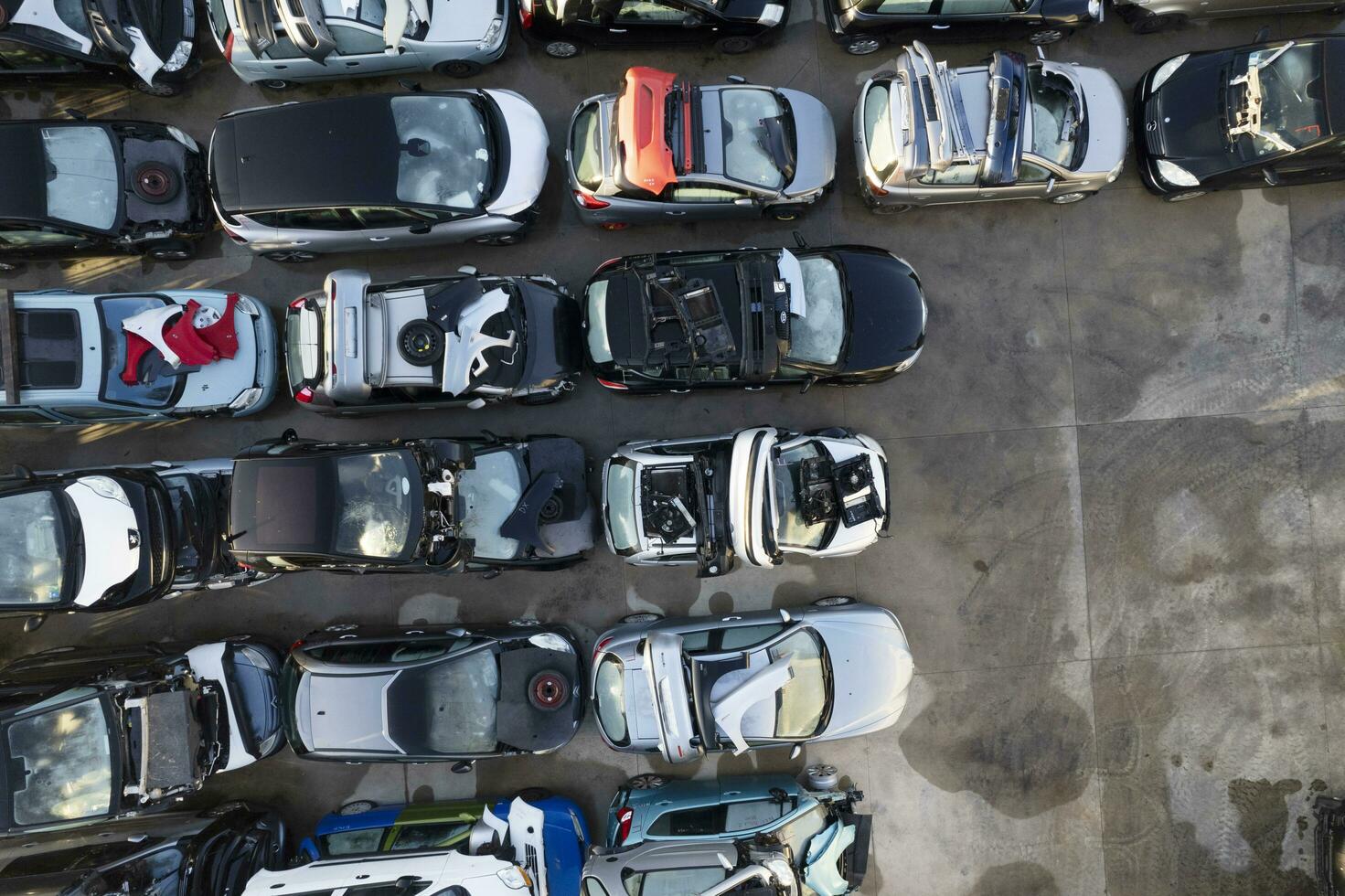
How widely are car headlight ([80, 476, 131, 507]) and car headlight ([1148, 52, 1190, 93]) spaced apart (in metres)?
10.5

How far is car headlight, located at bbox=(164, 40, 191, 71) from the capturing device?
7.01 m

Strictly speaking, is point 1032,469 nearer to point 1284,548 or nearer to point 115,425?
point 1284,548

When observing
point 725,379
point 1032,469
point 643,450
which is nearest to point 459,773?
point 643,450

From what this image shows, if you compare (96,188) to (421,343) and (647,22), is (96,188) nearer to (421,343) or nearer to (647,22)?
(421,343)

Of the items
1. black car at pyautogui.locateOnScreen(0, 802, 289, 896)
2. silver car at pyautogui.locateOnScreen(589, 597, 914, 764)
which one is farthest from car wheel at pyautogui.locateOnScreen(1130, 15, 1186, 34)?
black car at pyautogui.locateOnScreen(0, 802, 289, 896)

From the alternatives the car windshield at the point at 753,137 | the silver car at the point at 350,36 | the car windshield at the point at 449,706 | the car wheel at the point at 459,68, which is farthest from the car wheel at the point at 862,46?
the car windshield at the point at 449,706

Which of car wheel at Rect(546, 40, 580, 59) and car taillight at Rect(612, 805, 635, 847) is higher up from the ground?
car wheel at Rect(546, 40, 580, 59)

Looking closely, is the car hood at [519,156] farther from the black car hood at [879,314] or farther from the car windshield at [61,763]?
the car windshield at [61,763]

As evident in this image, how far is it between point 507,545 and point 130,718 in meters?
3.54

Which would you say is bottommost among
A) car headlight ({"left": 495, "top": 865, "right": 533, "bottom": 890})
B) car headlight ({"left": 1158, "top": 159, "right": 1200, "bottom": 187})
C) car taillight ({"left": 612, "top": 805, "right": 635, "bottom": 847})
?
car headlight ({"left": 495, "top": 865, "right": 533, "bottom": 890})

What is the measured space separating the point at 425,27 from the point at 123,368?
14.1 ft

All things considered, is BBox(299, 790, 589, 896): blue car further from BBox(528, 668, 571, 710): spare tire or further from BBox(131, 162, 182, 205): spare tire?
BBox(131, 162, 182, 205): spare tire

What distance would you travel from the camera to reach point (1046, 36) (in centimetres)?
728

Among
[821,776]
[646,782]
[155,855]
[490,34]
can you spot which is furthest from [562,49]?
[155,855]
